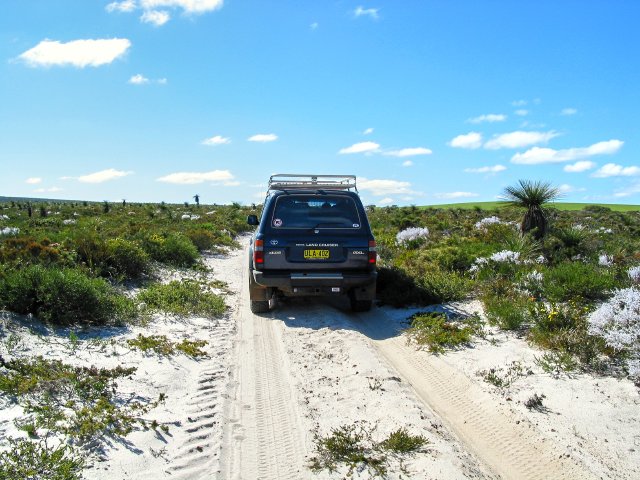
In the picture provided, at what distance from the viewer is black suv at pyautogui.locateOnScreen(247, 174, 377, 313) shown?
325 inches

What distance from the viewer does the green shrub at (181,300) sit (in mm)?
8461

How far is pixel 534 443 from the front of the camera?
168 inches

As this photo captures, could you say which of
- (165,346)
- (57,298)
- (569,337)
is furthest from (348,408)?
(57,298)

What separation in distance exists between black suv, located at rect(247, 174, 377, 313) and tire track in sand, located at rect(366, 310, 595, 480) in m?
2.11

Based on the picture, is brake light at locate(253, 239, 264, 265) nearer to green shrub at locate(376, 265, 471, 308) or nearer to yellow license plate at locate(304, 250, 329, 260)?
yellow license plate at locate(304, 250, 329, 260)

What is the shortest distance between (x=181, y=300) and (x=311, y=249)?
8.71ft

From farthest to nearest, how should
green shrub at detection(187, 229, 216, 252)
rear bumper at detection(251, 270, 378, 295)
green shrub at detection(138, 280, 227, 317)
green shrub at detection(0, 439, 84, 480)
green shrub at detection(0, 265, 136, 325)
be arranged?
green shrub at detection(187, 229, 216, 252) < green shrub at detection(138, 280, 227, 317) < rear bumper at detection(251, 270, 378, 295) < green shrub at detection(0, 265, 136, 325) < green shrub at detection(0, 439, 84, 480)

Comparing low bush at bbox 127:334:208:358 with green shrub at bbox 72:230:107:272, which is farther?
green shrub at bbox 72:230:107:272

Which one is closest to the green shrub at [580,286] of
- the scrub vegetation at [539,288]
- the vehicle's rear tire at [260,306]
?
the scrub vegetation at [539,288]

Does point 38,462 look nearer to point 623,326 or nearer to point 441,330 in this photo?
point 441,330

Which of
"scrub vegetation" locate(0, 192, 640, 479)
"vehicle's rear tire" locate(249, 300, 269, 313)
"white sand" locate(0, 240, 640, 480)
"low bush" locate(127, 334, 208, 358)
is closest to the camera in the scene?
"white sand" locate(0, 240, 640, 480)

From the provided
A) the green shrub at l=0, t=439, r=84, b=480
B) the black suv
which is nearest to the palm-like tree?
the black suv

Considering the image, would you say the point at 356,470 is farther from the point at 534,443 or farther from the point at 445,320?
the point at 445,320

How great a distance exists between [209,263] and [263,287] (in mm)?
7168
